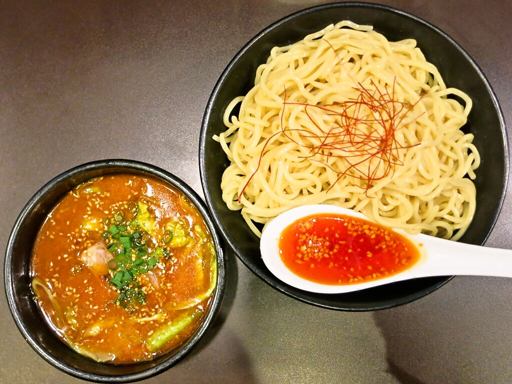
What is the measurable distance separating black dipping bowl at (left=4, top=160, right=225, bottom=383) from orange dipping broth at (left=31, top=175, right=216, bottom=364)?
0.04 metres

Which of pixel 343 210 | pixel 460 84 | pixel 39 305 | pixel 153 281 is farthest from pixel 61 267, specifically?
pixel 460 84

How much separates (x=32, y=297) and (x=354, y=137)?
1560mm

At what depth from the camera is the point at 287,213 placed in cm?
204

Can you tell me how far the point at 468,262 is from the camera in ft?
6.40

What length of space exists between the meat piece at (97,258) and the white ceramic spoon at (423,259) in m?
0.68

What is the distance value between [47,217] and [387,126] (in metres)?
1.53

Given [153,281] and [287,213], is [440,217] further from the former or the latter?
[153,281]

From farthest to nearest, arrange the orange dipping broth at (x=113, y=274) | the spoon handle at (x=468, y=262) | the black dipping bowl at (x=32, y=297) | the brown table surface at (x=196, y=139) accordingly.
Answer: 1. the brown table surface at (x=196, y=139)
2. the orange dipping broth at (x=113, y=274)
3. the black dipping bowl at (x=32, y=297)
4. the spoon handle at (x=468, y=262)

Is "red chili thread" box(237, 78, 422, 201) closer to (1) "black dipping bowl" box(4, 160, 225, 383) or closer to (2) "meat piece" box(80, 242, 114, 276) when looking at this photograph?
(1) "black dipping bowl" box(4, 160, 225, 383)

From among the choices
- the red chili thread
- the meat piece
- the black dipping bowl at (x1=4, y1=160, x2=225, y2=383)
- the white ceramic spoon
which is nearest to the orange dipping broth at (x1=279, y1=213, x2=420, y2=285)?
the white ceramic spoon

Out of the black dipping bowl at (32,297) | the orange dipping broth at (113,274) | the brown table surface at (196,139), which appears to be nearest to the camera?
the black dipping bowl at (32,297)

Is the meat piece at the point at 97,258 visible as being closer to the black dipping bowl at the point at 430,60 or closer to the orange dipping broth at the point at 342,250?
the black dipping bowl at the point at 430,60

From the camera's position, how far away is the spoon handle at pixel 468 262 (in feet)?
6.40

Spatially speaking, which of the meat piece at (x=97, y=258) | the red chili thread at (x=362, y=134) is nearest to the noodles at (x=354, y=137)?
the red chili thread at (x=362, y=134)
